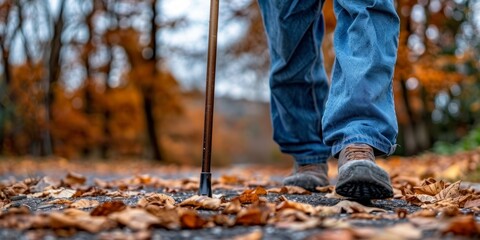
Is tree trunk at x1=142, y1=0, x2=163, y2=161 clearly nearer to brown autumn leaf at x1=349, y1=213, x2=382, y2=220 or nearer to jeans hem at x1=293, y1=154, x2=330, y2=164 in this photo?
jeans hem at x1=293, y1=154, x2=330, y2=164

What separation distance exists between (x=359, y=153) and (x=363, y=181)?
136 mm

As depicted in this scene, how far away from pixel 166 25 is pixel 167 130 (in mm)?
4125

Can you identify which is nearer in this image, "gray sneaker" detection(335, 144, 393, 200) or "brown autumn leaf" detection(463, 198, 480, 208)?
"gray sneaker" detection(335, 144, 393, 200)

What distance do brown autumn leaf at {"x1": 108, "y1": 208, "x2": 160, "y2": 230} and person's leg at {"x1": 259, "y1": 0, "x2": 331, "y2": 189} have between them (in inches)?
49.7

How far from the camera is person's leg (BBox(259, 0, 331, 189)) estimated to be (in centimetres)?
246

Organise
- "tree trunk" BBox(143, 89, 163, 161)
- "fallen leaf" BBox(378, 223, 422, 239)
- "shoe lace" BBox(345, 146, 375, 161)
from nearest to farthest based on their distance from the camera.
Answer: "fallen leaf" BBox(378, 223, 422, 239) → "shoe lace" BBox(345, 146, 375, 161) → "tree trunk" BBox(143, 89, 163, 161)

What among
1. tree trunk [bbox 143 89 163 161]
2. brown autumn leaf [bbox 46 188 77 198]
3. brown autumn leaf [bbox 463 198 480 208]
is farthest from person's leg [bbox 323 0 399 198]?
tree trunk [bbox 143 89 163 161]

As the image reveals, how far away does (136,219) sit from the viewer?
132cm

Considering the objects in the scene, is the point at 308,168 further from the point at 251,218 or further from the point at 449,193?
the point at 251,218

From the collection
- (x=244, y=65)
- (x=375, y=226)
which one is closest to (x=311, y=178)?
(x=375, y=226)

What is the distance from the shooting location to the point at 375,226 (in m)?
1.35

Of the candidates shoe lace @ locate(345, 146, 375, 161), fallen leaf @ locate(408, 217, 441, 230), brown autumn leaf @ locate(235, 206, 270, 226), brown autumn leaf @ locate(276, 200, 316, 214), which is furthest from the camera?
shoe lace @ locate(345, 146, 375, 161)

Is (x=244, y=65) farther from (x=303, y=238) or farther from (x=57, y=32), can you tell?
(x=303, y=238)

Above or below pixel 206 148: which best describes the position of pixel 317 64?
above
